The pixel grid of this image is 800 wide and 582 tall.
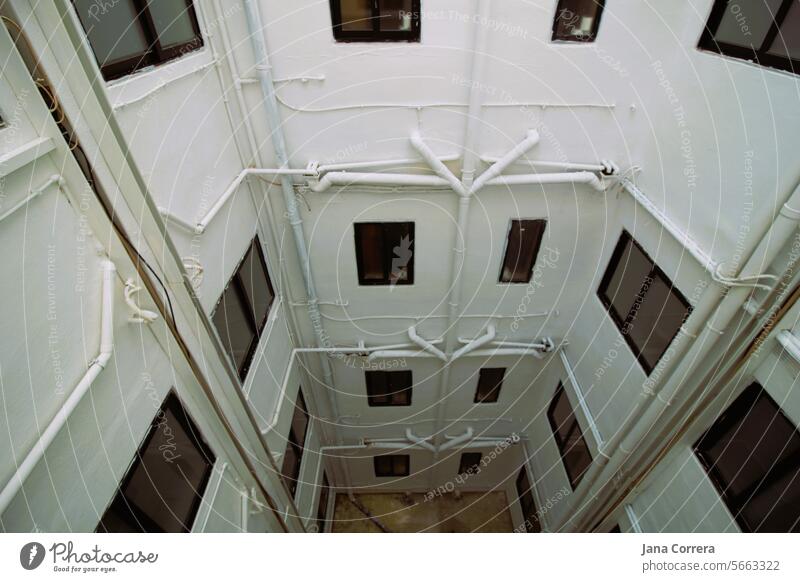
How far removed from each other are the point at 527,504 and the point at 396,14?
8597mm

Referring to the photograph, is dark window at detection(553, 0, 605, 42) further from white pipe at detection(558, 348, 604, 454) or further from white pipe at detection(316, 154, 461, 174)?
white pipe at detection(558, 348, 604, 454)

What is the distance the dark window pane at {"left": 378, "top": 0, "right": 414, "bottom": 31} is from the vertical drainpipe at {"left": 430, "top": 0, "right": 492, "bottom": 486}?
674mm

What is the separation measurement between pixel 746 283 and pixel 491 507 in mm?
8045

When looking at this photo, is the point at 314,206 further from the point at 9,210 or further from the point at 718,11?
the point at 718,11

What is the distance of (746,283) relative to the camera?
10.6ft

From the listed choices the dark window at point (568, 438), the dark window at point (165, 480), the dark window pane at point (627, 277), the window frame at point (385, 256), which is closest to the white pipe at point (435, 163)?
the window frame at point (385, 256)

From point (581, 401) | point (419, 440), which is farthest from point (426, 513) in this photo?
point (581, 401)

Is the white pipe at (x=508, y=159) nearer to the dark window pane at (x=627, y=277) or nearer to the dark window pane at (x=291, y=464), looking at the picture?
the dark window pane at (x=627, y=277)

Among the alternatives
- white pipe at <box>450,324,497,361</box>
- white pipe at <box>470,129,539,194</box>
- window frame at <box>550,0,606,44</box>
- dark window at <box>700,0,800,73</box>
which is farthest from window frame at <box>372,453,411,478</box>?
dark window at <box>700,0,800,73</box>

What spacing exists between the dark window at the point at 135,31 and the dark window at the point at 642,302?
5017mm

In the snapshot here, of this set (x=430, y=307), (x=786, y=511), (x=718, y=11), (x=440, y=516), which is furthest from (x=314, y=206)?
(x=440, y=516)

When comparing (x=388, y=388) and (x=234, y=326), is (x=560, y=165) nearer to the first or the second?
(x=234, y=326)

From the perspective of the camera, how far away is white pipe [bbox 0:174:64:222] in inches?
73.2

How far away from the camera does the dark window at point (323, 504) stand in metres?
8.41
